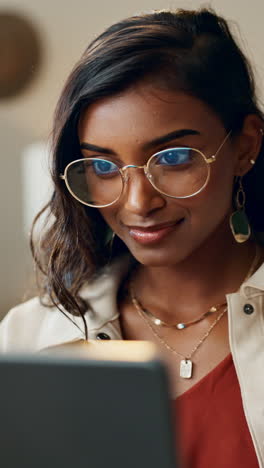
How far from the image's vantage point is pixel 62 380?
1.40ft

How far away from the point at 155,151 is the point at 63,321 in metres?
0.45

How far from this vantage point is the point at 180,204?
3.95 feet

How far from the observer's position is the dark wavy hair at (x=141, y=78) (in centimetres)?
120

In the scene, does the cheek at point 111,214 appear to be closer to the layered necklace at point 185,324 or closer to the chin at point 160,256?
the chin at point 160,256

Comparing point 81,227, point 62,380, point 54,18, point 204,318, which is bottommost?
point 204,318

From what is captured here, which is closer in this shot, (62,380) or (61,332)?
(62,380)

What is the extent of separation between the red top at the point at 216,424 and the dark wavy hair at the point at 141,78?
303 millimetres

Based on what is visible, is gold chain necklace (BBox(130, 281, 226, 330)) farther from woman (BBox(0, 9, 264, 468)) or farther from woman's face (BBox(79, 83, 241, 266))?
woman's face (BBox(79, 83, 241, 266))

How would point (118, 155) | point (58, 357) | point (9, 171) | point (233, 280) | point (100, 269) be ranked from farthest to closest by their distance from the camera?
point (9, 171) < point (100, 269) < point (233, 280) < point (118, 155) < point (58, 357)

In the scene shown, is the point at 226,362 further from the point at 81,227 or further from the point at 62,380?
the point at 62,380

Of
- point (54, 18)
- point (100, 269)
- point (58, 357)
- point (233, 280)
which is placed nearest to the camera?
point (58, 357)

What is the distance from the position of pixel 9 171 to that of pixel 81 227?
1.05 meters

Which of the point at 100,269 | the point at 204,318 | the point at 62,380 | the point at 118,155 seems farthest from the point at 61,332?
the point at 62,380

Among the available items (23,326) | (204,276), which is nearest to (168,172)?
(204,276)
